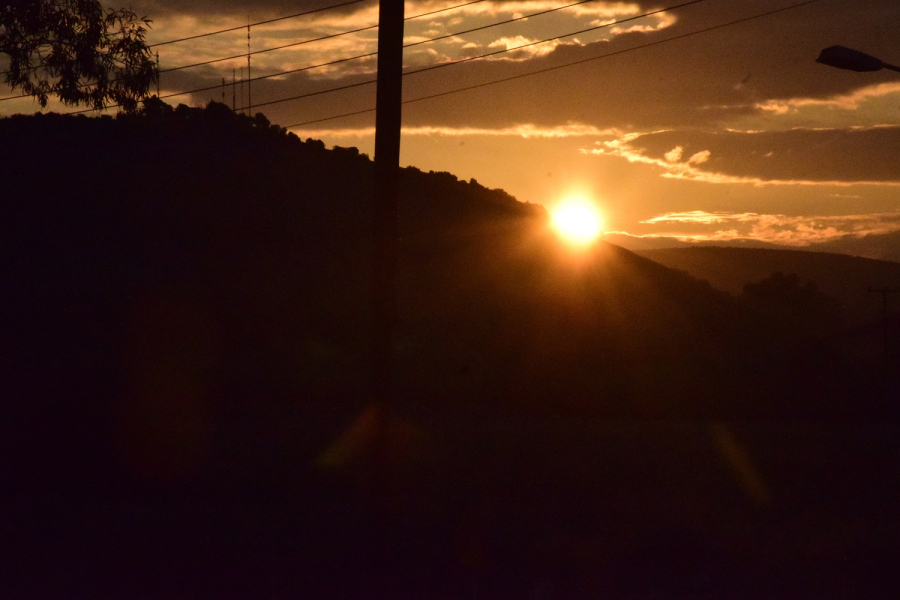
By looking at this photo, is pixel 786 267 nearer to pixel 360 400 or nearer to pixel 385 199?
pixel 360 400

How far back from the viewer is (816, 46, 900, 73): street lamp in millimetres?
15008

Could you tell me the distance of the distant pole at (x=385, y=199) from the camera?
914 cm

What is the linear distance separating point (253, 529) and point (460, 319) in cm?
4120

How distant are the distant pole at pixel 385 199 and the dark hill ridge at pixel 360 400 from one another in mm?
876

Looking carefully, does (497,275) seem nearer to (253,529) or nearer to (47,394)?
(47,394)

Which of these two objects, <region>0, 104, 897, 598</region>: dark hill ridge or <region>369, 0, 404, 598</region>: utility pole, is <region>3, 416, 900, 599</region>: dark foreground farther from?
<region>369, 0, 404, 598</region>: utility pole

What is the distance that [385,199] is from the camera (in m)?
9.14

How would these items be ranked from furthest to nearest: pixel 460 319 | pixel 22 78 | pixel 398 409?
pixel 460 319 < pixel 398 409 < pixel 22 78

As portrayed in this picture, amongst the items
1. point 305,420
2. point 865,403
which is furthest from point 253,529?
point 865,403

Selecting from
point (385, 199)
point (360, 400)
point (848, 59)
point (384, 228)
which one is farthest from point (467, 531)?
point (360, 400)

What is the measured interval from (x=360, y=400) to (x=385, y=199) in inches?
861

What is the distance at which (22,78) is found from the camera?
15125 millimetres

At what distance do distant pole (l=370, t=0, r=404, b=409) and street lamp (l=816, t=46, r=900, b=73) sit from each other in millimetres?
9253

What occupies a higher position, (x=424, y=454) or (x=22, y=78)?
(x=22, y=78)
